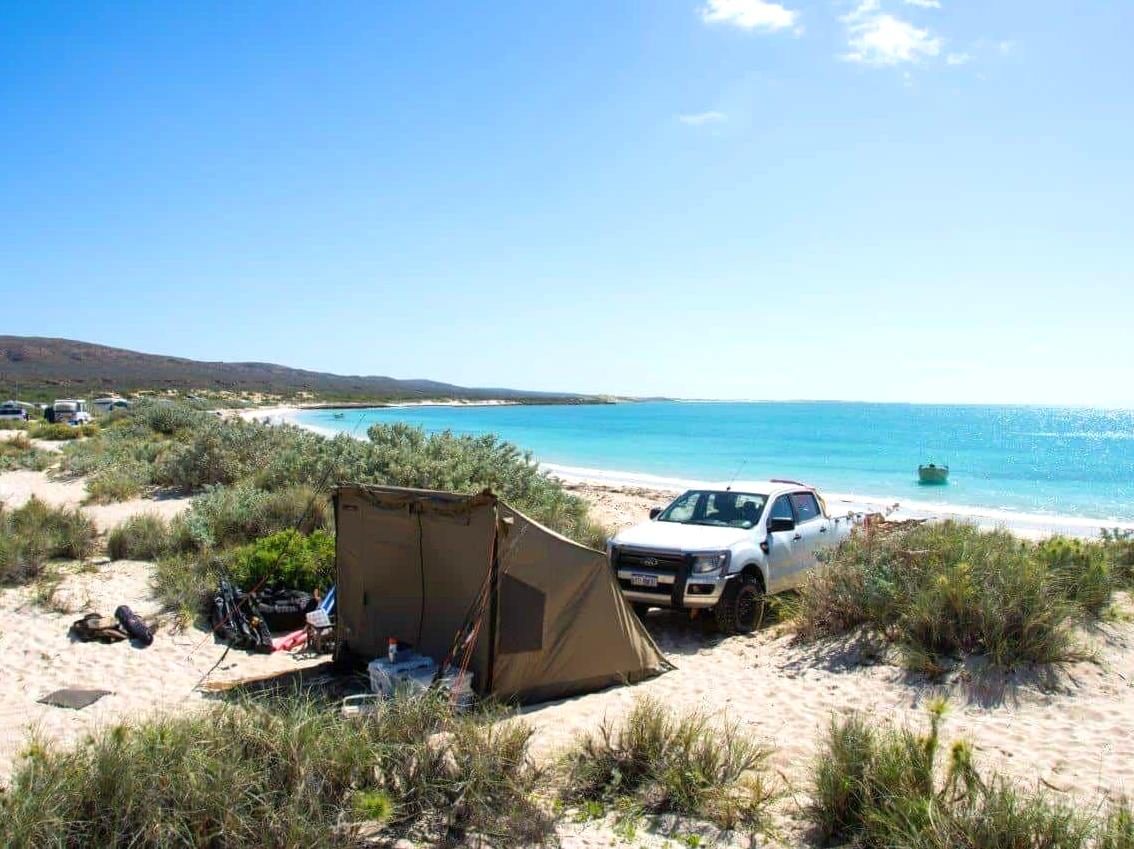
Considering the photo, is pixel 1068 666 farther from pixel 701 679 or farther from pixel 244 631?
pixel 244 631

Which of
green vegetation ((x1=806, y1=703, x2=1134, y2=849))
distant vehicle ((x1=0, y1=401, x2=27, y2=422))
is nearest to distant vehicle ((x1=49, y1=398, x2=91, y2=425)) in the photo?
distant vehicle ((x1=0, y1=401, x2=27, y2=422))

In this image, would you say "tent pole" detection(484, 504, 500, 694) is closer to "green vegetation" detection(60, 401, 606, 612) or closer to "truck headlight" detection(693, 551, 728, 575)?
"green vegetation" detection(60, 401, 606, 612)

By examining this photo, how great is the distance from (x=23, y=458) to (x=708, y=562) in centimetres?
2276

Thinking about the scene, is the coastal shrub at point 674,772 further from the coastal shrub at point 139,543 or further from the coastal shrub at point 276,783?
the coastal shrub at point 139,543

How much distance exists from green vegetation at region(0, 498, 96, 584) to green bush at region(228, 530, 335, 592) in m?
2.67

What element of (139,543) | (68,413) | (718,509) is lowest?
(139,543)

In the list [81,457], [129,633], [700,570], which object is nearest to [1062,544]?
[700,570]

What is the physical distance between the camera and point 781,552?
33.3ft

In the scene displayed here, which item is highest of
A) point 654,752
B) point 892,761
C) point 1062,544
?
point 1062,544

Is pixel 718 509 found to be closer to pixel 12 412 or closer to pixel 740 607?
pixel 740 607

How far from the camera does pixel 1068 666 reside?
23.9 ft

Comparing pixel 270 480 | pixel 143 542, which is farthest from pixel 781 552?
pixel 270 480

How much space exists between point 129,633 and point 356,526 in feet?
9.32

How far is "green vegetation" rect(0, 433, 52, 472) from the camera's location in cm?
2281
